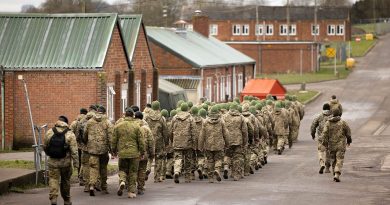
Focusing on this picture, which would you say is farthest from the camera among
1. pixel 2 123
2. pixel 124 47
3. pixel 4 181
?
pixel 124 47

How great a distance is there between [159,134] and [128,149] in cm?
387

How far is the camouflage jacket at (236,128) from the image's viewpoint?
2631cm

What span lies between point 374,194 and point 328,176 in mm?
4198

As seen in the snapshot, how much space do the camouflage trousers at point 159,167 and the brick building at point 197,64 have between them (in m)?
28.0

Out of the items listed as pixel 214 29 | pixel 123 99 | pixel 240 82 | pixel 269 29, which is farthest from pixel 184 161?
pixel 214 29

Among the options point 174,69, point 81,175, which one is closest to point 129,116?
point 81,175

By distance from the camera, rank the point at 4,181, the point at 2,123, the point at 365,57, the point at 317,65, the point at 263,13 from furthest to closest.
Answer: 1. the point at 263,13
2. the point at 365,57
3. the point at 317,65
4. the point at 2,123
5. the point at 4,181

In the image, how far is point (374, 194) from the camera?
2225 cm

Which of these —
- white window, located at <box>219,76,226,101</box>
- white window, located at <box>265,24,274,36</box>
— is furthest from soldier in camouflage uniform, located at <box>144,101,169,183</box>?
white window, located at <box>265,24,274,36</box>

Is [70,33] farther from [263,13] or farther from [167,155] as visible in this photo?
[263,13]

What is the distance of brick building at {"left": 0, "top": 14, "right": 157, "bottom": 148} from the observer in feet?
118

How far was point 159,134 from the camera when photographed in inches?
1005

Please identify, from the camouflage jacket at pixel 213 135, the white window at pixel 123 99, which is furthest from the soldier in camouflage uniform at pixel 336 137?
the white window at pixel 123 99

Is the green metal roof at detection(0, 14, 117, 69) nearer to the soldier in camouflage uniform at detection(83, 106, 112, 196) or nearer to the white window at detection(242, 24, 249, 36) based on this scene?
the soldier in camouflage uniform at detection(83, 106, 112, 196)
